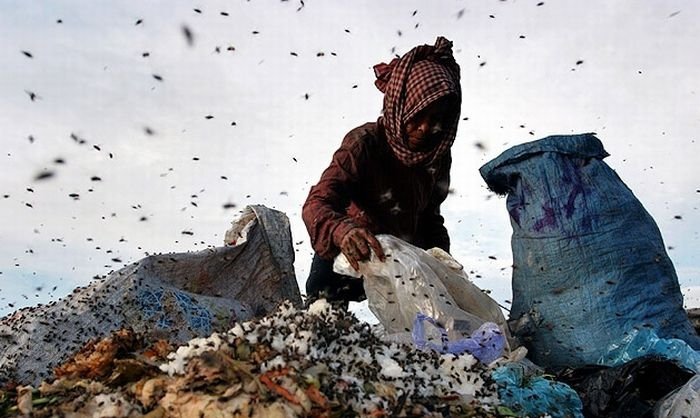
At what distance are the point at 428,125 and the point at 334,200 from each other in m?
0.59

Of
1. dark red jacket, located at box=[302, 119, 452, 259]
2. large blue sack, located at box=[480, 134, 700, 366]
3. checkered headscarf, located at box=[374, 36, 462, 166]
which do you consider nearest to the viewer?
dark red jacket, located at box=[302, 119, 452, 259]

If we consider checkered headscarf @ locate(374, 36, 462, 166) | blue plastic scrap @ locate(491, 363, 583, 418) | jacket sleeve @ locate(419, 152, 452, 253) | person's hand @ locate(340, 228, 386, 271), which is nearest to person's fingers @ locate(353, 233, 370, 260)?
person's hand @ locate(340, 228, 386, 271)

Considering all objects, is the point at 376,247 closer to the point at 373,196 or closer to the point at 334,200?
the point at 334,200

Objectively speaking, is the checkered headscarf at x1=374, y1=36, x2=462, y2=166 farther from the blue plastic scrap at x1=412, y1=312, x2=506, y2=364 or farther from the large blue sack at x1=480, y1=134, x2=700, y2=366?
the blue plastic scrap at x1=412, y1=312, x2=506, y2=364

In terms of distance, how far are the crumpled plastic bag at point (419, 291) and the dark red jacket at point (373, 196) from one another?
0.17m

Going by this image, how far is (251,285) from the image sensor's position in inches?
168

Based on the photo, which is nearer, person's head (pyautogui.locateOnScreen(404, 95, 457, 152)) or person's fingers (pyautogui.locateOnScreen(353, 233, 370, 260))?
person's fingers (pyautogui.locateOnScreen(353, 233, 370, 260))

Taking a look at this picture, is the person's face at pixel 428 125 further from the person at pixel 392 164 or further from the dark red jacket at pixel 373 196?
the dark red jacket at pixel 373 196

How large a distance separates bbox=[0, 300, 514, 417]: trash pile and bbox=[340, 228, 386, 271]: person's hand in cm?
95

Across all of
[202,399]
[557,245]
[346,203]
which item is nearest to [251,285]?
[346,203]

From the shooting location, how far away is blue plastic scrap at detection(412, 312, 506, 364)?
2.58 metres

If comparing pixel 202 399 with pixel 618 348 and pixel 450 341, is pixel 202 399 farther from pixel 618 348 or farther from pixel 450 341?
pixel 618 348

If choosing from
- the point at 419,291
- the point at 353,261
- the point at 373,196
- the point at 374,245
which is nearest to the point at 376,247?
the point at 374,245

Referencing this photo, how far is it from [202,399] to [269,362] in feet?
0.58
